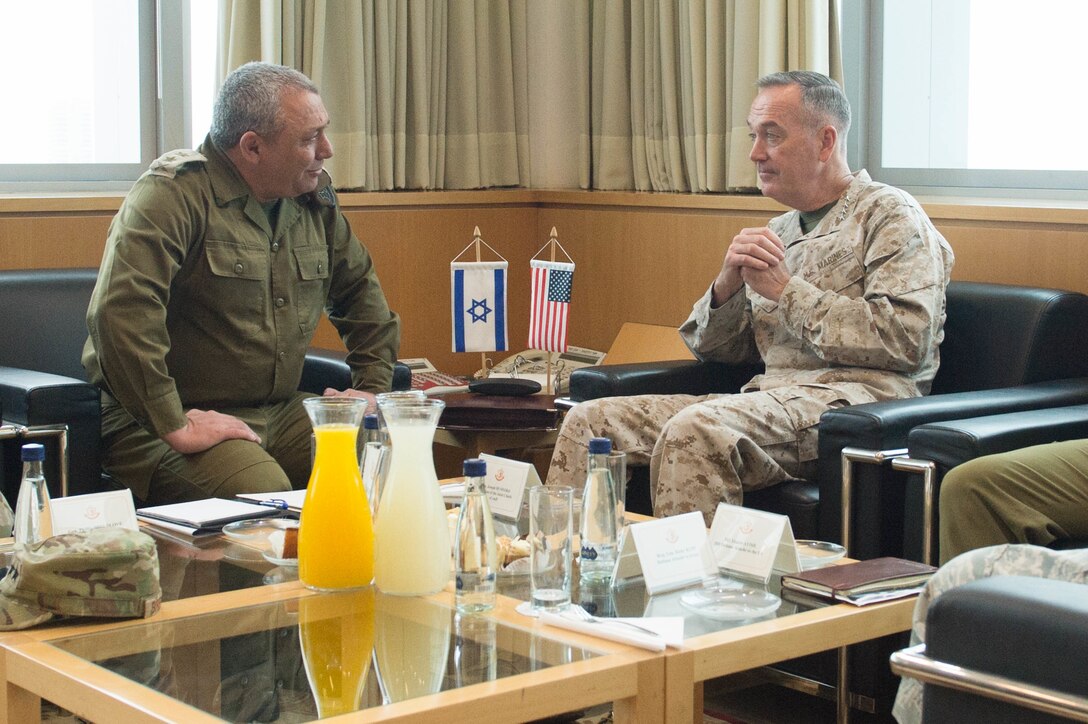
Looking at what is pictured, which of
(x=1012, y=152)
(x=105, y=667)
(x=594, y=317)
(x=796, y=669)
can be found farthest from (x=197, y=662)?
(x=594, y=317)

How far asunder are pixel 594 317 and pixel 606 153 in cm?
63

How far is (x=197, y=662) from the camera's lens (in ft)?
6.17

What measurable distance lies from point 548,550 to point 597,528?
186mm

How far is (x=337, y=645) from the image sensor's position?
6.36 feet

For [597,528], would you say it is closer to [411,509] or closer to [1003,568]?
[411,509]

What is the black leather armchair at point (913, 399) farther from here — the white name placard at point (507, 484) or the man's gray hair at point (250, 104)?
the man's gray hair at point (250, 104)

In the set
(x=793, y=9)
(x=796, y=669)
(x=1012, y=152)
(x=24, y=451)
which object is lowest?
(x=796, y=669)

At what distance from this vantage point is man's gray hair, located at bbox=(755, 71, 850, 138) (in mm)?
3809

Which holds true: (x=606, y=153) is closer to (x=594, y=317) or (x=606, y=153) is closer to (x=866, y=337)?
(x=594, y=317)

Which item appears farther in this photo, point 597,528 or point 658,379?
point 658,379

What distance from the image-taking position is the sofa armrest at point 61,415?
3.30m

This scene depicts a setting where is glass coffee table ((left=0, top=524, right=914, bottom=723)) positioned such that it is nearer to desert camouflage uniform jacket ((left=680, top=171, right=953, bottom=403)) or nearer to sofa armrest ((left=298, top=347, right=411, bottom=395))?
desert camouflage uniform jacket ((left=680, top=171, right=953, bottom=403))

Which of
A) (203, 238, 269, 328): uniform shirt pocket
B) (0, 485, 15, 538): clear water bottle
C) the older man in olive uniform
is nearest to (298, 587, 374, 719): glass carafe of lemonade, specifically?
(0, 485, 15, 538): clear water bottle


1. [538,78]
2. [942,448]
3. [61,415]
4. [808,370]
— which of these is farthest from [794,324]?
[538,78]
